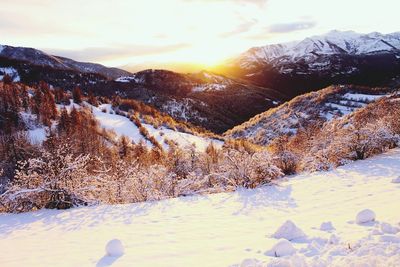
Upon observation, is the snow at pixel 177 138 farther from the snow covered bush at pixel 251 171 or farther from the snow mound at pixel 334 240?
the snow mound at pixel 334 240

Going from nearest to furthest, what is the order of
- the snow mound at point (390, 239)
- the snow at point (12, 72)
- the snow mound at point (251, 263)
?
the snow mound at point (251, 263)
the snow mound at point (390, 239)
the snow at point (12, 72)

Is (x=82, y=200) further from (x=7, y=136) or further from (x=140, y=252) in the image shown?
(x=7, y=136)

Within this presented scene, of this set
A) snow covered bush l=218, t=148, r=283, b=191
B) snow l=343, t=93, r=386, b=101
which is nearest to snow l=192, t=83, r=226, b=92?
snow l=343, t=93, r=386, b=101

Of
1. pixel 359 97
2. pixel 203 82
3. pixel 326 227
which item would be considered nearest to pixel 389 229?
pixel 326 227

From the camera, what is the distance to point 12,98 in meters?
31.8

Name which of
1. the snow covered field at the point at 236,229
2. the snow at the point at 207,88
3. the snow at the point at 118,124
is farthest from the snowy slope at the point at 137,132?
the snow at the point at 207,88

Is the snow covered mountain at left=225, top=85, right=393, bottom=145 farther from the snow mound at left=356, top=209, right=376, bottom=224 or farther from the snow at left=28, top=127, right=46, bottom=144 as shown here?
the snow mound at left=356, top=209, right=376, bottom=224

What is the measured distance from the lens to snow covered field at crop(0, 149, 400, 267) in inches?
186

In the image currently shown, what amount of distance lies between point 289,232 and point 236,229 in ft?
4.24

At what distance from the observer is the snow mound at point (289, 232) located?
530cm

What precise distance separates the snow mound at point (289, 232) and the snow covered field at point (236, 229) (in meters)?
0.02

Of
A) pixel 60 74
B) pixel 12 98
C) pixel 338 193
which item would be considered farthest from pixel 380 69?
pixel 338 193

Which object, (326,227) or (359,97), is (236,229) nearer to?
(326,227)

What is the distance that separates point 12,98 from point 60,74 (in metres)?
54.0
